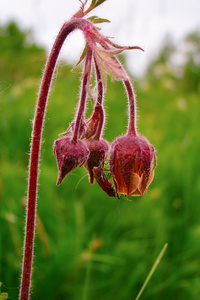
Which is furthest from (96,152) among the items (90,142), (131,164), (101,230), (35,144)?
(101,230)

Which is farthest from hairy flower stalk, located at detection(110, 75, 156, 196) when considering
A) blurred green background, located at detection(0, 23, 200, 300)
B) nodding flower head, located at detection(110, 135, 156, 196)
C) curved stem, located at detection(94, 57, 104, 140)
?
blurred green background, located at detection(0, 23, 200, 300)

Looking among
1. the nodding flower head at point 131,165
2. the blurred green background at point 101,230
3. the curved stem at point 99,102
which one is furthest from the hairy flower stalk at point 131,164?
the blurred green background at point 101,230

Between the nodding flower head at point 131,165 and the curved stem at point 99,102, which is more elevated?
the curved stem at point 99,102

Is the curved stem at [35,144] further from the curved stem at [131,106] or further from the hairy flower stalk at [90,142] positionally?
the curved stem at [131,106]

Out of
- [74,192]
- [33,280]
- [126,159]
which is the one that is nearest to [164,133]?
[74,192]

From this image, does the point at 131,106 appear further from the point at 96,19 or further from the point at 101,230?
the point at 101,230

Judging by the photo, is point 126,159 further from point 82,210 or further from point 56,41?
point 82,210

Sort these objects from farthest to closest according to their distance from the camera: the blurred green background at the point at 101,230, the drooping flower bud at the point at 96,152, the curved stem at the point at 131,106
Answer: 1. the blurred green background at the point at 101,230
2. the drooping flower bud at the point at 96,152
3. the curved stem at the point at 131,106
